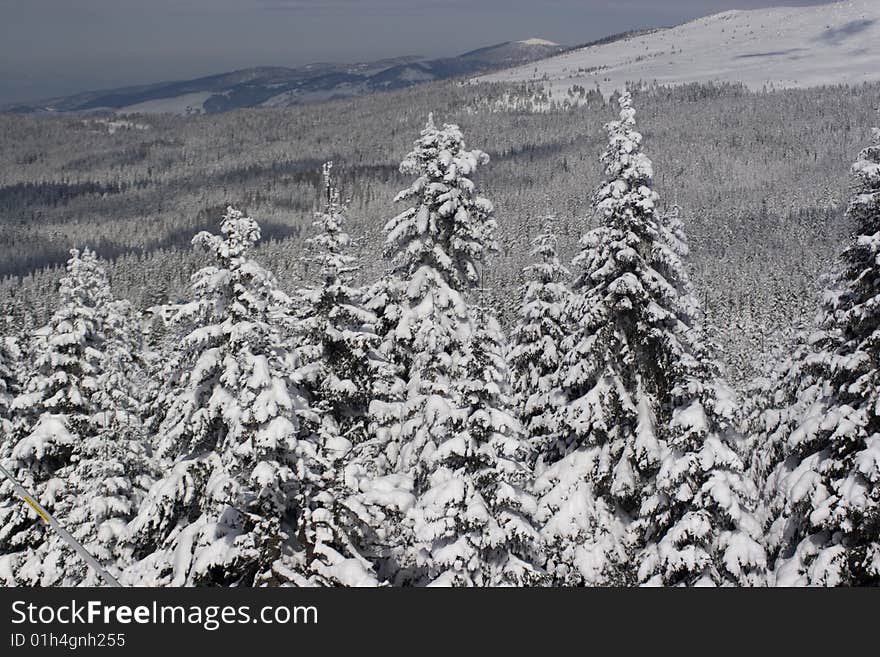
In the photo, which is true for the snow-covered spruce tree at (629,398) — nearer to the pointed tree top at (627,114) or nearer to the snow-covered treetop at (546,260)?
the pointed tree top at (627,114)

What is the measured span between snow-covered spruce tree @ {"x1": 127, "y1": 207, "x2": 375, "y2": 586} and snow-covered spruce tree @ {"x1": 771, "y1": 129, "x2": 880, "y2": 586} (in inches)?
375

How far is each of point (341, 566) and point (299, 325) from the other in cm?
790

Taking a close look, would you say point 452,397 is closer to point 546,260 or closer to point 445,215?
point 445,215

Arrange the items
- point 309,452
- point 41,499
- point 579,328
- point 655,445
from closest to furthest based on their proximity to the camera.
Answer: point 309,452, point 655,445, point 579,328, point 41,499

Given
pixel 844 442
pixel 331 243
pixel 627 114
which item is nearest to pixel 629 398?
pixel 844 442

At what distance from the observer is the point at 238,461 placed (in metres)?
13.8

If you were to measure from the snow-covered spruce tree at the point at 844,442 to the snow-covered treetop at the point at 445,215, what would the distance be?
A: 8679 millimetres

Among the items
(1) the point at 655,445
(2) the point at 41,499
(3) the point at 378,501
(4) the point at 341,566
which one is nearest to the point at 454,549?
(3) the point at 378,501

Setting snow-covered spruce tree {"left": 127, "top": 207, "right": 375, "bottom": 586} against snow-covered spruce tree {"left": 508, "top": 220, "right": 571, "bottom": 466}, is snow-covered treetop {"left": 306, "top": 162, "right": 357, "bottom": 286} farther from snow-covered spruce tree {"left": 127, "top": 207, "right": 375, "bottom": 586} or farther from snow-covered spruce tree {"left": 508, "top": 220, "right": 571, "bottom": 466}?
snow-covered spruce tree {"left": 508, "top": 220, "right": 571, "bottom": 466}

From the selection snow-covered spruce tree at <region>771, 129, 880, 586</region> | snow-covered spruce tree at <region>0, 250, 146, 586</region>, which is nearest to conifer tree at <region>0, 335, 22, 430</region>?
snow-covered spruce tree at <region>0, 250, 146, 586</region>

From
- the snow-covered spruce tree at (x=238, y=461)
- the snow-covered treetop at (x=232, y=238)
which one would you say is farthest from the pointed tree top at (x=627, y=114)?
the snow-covered spruce tree at (x=238, y=461)

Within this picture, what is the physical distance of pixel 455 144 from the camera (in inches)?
817

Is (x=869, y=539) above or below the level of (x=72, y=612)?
below

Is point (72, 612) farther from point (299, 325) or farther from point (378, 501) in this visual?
point (299, 325)
